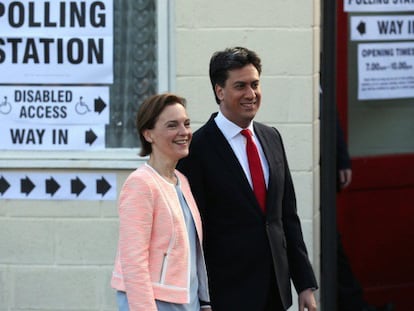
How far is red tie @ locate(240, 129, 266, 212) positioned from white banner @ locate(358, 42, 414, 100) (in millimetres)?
2544

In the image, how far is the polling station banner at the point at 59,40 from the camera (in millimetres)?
6707

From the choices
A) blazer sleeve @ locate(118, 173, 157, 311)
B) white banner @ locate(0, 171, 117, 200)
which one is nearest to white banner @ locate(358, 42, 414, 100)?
white banner @ locate(0, 171, 117, 200)

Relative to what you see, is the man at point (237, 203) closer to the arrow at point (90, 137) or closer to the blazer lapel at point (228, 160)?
the blazer lapel at point (228, 160)

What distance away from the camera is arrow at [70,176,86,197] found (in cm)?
671

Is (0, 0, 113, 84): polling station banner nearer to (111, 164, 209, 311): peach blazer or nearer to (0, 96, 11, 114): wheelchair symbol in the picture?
(0, 96, 11, 114): wheelchair symbol

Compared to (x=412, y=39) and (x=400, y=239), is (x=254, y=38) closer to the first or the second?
(x=412, y=39)

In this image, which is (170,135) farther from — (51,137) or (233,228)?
(51,137)

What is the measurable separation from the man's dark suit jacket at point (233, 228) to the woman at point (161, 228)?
0.72ft

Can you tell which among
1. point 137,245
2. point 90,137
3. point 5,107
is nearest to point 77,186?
point 90,137

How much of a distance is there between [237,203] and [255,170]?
7.5 inches

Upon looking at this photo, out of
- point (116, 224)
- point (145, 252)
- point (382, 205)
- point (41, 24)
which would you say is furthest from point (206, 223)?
point (382, 205)

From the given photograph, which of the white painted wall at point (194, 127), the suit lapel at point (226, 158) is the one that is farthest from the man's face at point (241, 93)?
the white painted wall at point (194, 127)

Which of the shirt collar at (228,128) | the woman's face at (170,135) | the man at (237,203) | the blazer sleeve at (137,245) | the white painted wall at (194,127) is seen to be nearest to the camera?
the blazer sleeve at (137,245)

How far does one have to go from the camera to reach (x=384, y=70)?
24.1 ft
